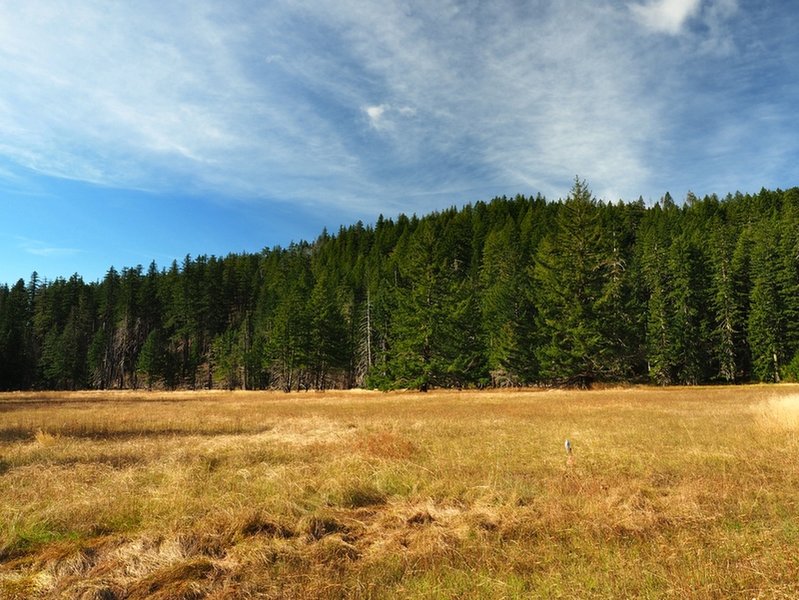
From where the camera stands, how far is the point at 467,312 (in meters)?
51.7

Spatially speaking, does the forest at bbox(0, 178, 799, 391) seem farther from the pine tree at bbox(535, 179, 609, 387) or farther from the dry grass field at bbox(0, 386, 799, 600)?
the dry grass field at bbox(0, 386, 799, 600)

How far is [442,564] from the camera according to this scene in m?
5.64

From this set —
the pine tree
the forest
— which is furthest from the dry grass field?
the forest

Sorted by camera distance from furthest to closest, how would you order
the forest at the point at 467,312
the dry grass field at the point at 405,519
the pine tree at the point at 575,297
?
1. the forest at the point at 467,312
2. the pine tree at the point at 575,297
3. the dry grass field at the point at 405,519

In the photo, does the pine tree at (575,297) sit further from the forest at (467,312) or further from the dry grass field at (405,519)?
the dry grass field at (405,519)

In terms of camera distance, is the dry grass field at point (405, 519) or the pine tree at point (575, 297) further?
the pine tree at point (575, 297)

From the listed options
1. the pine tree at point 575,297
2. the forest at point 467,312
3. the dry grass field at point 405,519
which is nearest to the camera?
the dry grass field at point 405,519

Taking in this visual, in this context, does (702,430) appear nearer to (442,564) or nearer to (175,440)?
(442,564)

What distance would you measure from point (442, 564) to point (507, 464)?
18.7 feet

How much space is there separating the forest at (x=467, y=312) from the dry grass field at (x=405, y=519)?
32.6m

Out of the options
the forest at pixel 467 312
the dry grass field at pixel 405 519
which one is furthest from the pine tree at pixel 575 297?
the dry grass field at pixel 405 519

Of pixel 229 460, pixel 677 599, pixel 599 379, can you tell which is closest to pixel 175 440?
pixel 229 460

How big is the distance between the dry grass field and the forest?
3259cm

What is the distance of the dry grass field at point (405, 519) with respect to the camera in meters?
5.07
